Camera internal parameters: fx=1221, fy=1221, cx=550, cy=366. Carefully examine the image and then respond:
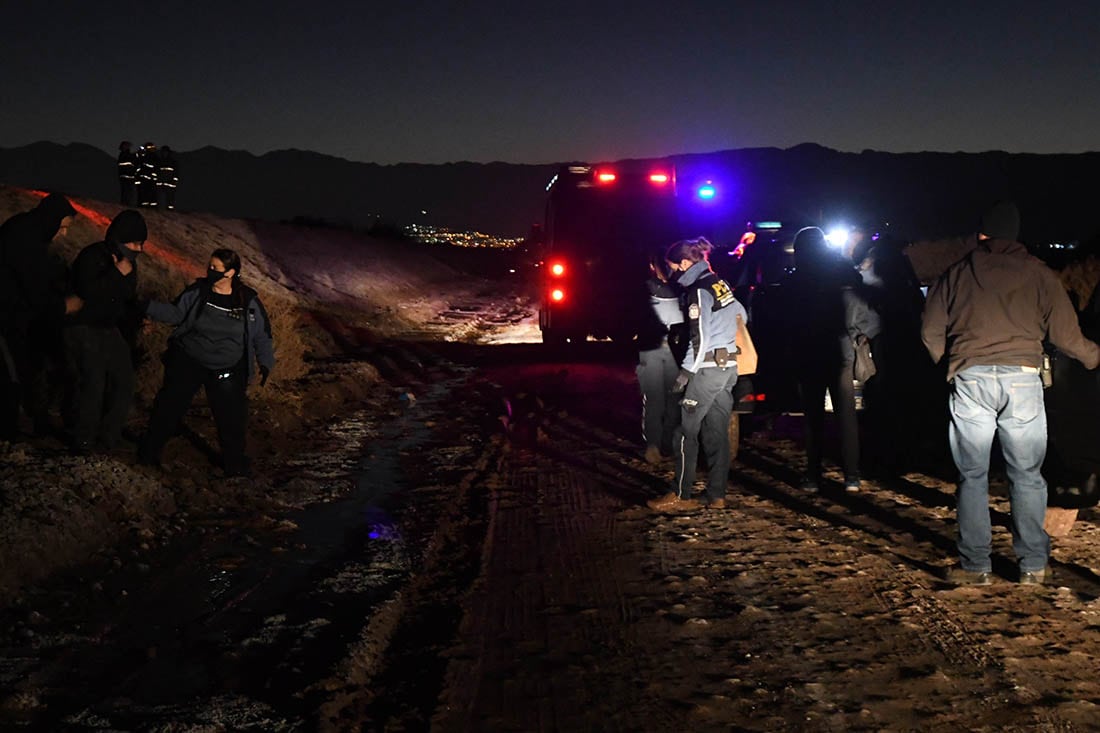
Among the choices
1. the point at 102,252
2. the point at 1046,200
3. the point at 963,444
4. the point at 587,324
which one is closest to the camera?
the point at 963,444

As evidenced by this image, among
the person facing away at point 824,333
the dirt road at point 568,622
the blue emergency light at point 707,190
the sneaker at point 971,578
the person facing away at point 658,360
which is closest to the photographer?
the dirt road at point 568,622

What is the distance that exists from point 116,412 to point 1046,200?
422 ft

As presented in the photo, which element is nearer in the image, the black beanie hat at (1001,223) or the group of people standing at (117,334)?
the black beanie hat at (1001,223)

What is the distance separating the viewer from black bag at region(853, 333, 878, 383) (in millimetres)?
9250

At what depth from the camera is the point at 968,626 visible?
19.1ft

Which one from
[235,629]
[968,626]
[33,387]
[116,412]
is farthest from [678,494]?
[33,387]

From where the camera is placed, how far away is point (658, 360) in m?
10.5

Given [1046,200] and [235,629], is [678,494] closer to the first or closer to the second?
[235,629]

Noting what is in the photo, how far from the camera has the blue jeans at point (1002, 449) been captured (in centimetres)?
641

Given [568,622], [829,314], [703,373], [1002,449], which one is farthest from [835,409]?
[568,622]

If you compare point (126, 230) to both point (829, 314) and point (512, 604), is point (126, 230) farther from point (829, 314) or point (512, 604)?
point (829, 314)

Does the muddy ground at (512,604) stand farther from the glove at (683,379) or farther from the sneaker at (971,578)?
the glove at (683,379)

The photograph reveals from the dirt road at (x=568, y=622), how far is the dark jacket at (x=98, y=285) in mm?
2112

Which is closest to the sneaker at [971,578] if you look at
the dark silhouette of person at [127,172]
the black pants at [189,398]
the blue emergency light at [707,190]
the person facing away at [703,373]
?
the person facing away at [703,373]
